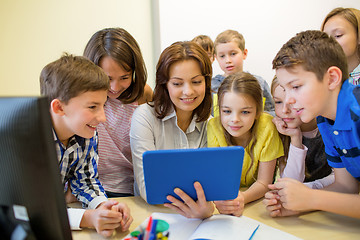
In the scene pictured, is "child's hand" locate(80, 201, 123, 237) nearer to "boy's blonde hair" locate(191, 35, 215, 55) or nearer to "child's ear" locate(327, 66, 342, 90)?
"child's ear" locate(327, 66, 342, 90)

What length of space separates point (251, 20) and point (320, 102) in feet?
7.13

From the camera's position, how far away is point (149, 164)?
0.70 metres

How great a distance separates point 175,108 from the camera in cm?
121

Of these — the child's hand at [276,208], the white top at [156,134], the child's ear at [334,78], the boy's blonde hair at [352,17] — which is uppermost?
the boy's blonde hair at [352,17]

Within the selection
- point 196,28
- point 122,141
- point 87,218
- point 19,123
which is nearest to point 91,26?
point 196,28

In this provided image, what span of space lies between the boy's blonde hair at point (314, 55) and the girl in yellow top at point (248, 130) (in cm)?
27

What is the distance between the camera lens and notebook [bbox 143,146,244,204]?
0.69 metres

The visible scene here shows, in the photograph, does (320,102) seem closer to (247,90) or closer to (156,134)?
(247,90)

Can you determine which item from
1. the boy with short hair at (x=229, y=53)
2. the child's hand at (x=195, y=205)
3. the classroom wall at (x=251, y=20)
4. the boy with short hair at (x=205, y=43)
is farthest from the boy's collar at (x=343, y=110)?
the classroom wall at (x=251, y=20)

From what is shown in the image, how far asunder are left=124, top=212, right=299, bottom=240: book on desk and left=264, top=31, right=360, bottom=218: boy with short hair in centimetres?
10

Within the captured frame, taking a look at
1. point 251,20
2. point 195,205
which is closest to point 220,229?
point 195,205

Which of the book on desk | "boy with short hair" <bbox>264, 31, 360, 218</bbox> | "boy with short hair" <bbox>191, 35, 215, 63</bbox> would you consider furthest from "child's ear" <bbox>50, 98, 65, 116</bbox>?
"boy with short hair" <bbox>191, 35, 215, 63</bbox>

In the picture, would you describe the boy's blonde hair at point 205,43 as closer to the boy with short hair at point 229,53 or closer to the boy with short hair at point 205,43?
the boy with short hair at point 205,43

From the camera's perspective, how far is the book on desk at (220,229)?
720 mm
